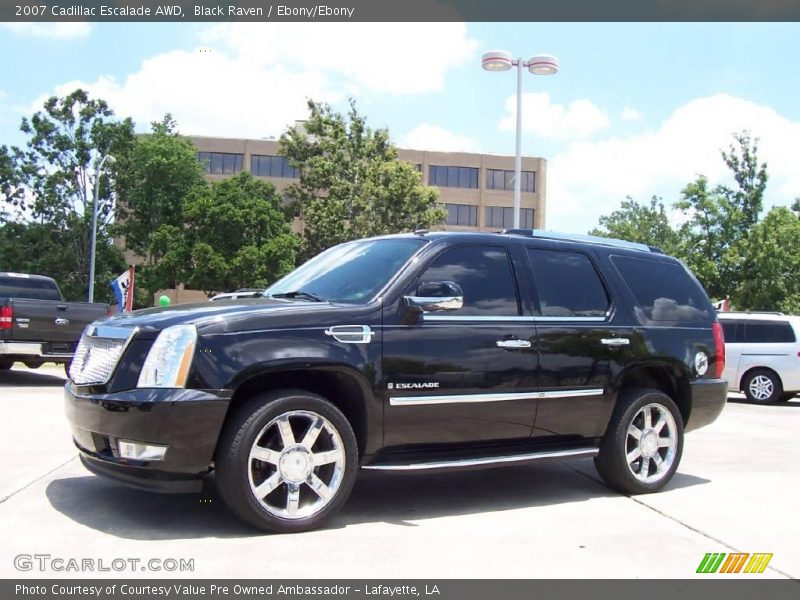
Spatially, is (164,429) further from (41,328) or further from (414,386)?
(41,328)

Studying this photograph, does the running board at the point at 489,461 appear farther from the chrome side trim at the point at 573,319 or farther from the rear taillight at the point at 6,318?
the rear taillight at the point at 6,318

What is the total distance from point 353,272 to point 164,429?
1.75m

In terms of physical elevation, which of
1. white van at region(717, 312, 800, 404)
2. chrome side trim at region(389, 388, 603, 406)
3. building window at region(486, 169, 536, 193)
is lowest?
white van at region(717, 312, 800, 404)

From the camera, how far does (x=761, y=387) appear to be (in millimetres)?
15547

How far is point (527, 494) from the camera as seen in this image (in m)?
5.96

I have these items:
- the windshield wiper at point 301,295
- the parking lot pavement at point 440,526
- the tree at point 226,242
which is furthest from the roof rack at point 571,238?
the tree at point 226,242

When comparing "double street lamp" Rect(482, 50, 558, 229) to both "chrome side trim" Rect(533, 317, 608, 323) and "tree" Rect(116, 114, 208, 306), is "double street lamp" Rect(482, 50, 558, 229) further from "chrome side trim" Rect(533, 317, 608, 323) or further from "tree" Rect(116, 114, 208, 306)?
"tree" Rect(116, 114, 208, 306)

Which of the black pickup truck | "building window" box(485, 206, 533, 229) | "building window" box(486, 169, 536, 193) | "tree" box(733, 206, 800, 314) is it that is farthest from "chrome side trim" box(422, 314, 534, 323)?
"building window" box(486, 169, 536, 193)

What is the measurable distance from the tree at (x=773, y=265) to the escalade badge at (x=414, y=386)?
2612 centimetres

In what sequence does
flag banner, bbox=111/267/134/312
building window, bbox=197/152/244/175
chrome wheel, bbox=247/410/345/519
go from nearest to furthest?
chrome wheel, bbox=247/410/345/519 → flag banner, bbox=111/267/134/312 → building window, bbox=197/152/244/175

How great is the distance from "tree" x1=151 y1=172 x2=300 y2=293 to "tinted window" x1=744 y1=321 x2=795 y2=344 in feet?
110

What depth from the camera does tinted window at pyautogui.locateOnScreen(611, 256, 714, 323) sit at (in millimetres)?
6246

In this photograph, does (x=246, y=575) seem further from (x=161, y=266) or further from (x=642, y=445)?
(x=161, y=266)

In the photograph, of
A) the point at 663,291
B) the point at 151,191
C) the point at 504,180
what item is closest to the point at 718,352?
the point at 663,291
